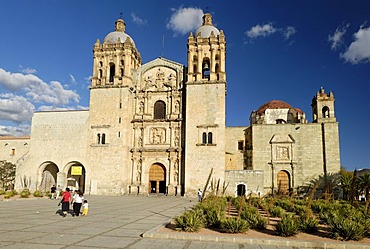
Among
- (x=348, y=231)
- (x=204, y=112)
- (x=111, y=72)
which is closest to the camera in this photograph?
(x=348, y=231)

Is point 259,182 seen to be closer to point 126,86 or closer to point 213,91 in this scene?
point 213,91

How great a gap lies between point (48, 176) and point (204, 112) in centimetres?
1668

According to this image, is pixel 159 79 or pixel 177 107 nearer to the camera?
pixel 177 107

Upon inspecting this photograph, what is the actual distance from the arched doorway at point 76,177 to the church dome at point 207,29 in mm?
17205

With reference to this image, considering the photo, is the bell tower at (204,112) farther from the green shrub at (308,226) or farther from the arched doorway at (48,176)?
the green shrub at (308,226)

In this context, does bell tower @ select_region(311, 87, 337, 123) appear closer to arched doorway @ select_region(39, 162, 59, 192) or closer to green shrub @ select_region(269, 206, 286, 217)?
green shrub @ select_region(269, 206, 286, 217)

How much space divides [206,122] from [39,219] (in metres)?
17.6

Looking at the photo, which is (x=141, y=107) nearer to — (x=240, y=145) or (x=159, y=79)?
(x=159, y=79)

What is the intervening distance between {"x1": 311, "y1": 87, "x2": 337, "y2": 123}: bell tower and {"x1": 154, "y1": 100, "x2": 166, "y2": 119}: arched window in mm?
14980

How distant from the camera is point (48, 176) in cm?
3023

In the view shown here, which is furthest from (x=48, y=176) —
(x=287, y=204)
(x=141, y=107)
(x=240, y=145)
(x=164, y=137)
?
(x=287, y=204)

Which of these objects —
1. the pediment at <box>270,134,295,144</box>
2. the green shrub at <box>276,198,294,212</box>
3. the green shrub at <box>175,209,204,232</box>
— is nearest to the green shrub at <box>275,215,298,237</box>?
the green shrub at <box>175,209,204,232</box>

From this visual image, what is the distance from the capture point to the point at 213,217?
9.84 metres

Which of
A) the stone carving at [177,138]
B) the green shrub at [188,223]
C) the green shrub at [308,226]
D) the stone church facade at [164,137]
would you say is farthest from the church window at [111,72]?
the green shrub at [308,226]
